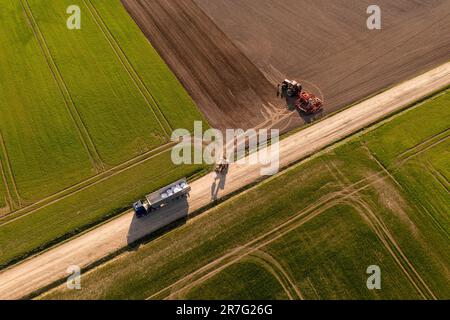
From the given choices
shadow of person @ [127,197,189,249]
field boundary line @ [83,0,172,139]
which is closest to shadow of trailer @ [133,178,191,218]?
shadow of person @ [127,197,189,249]

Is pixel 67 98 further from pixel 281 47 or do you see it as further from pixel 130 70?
pixel 281 47

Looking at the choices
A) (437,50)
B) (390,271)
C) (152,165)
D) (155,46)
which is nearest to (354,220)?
(390,271)

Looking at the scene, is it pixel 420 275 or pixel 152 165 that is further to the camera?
pixel 152 165

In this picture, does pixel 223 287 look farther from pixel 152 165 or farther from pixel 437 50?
pixel 437 50

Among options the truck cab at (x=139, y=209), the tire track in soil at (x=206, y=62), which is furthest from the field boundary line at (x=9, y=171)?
the tire track in soil at (x=206, y=62)

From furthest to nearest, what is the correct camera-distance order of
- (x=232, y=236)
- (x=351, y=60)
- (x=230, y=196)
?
(x=351, y=60) → (x=230, y=196) → (x=232, y=236)

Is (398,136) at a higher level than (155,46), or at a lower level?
lower

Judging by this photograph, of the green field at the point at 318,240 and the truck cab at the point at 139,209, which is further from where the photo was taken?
the truck cab at the point at 139,209

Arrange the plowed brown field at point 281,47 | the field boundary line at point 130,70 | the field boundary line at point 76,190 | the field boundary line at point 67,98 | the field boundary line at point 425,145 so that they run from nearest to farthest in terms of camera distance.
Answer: the field boundary line at point 76,190 → the field boundary line at point 425,145 → the field boundary line at point 67,98 → the field boundary line at point 130,70 → the plowed brown field at point 281,47

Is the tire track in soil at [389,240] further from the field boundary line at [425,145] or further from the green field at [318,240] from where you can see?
the field boundary line at [425,145]
